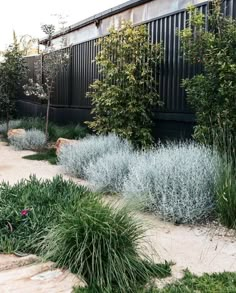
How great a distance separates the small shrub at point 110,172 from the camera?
17.1 ft

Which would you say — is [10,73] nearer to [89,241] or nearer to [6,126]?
[6,126]

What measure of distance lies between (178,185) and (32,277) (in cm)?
209

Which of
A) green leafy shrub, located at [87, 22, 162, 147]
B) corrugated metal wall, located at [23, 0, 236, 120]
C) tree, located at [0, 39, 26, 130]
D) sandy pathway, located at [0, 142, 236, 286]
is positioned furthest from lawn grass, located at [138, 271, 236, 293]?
tree, located at [0, 39, 26, 130]

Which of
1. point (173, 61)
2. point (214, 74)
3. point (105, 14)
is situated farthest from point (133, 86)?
point (105, 14)

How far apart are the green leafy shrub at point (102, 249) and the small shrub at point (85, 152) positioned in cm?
324

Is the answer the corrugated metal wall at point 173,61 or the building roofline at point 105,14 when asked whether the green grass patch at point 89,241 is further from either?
the building roofline at point 105,14

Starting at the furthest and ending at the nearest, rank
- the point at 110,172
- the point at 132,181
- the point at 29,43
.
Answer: the point at 29,43, the point at 110,172, the point at 132,181

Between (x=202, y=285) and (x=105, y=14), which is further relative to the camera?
(x=105, y=14)

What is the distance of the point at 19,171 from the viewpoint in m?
6.74

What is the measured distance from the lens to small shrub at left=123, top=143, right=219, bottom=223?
4059mm

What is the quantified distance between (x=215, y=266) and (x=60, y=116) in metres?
10.3

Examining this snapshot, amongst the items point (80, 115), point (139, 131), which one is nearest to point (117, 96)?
point (139, 131)

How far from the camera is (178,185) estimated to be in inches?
166

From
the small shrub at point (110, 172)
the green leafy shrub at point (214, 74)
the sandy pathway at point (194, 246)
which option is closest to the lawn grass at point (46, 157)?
the small shrub at point (110, 172)
